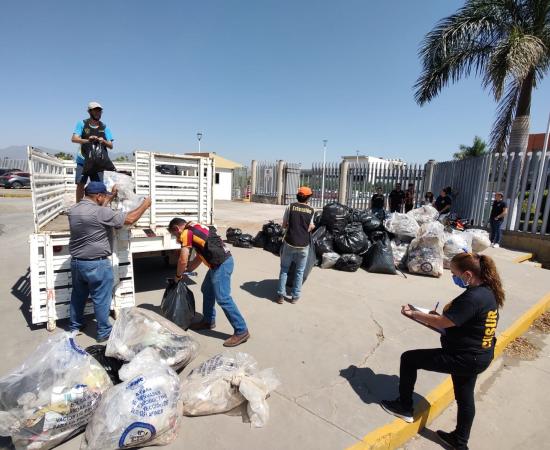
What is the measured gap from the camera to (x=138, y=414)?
2055mm

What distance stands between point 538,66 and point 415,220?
655 centimetres

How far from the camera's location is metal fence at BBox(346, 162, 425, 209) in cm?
1330

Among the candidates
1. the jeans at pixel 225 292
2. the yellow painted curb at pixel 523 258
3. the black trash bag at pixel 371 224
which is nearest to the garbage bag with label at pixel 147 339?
the jeans at pixel 225 292

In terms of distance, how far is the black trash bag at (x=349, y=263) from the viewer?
20.9ft

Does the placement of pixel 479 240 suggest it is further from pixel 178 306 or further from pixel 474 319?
pixel 178 306

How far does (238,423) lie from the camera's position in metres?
2.38

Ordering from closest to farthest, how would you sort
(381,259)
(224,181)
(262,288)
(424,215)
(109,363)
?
(109,363) → (262,288) → (381,259) → (424,215) → (224,181)

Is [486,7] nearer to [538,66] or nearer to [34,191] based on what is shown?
[538,66]

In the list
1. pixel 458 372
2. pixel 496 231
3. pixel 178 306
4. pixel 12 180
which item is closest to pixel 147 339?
pixel 178 306

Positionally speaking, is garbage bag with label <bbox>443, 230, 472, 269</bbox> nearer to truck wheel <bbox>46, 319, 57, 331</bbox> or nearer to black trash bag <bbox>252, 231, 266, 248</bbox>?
black trash bag <bbox>252, 231, 266, 248</bbox>

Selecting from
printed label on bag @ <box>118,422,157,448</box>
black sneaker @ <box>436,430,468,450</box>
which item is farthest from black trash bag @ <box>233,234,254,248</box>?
printed label on bag @ <box>118,422,157,448</box>

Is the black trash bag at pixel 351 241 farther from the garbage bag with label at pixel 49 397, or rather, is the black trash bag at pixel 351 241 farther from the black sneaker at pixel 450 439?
the garbage bag with label at pixel 49 397

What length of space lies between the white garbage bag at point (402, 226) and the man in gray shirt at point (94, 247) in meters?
5.32

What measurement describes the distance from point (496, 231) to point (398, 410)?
25.8 ft
